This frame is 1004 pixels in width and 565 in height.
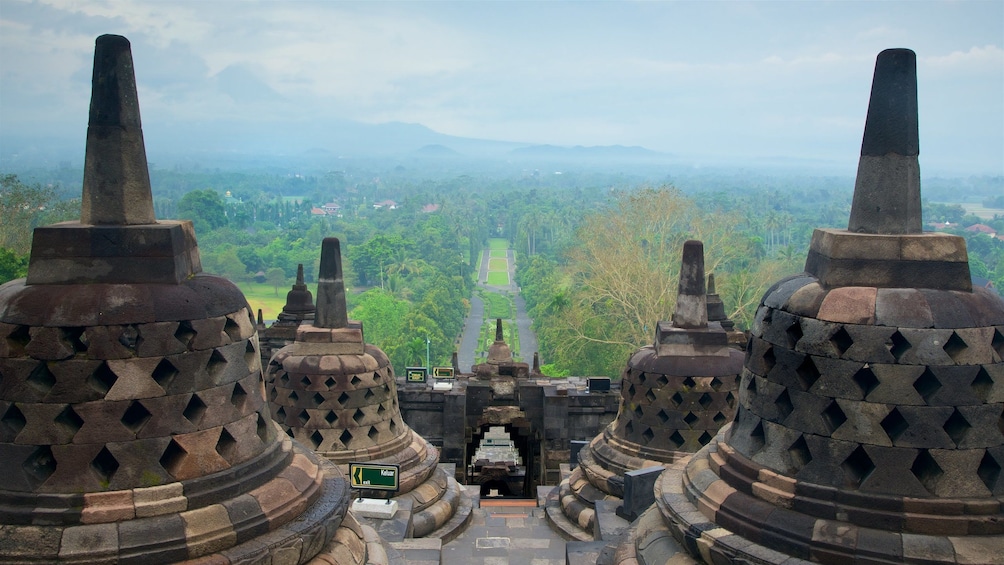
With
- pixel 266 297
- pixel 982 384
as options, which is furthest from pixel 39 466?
pixel 266 297

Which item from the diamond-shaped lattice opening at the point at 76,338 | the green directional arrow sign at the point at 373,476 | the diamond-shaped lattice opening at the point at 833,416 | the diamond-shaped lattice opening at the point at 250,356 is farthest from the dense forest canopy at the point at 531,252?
the diamond-shaped lattice opening at the point at 833,416

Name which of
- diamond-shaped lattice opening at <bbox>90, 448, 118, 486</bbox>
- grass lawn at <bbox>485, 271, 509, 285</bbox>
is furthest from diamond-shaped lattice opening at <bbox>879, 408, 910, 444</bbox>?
grass lawn at <bbox>485, 271, 509, 285</bbox>

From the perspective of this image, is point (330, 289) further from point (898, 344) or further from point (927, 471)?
point (927, 471)

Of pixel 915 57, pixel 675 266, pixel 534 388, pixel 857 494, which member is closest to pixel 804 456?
pixel 857 494

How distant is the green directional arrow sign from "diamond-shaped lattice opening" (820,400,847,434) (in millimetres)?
5750

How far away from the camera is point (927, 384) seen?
16.3 feet

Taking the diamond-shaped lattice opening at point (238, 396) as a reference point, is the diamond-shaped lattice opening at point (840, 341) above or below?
above

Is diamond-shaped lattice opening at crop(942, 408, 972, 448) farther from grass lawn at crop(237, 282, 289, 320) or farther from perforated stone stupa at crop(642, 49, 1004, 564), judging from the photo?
grass lawn at crop(237, 282, 289, 320)

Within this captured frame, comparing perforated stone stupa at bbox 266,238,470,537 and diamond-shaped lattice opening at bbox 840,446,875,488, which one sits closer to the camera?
diamond-shaped lattice opening at bbox 840,446,875,488

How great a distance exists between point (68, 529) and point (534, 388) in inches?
546

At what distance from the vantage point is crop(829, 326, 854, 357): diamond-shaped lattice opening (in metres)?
5.14

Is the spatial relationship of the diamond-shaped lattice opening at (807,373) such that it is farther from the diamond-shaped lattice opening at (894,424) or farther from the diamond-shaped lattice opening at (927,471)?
the diamond-shaped lattice opening at (927,471)

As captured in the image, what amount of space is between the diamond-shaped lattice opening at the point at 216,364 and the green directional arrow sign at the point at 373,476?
15.2ft

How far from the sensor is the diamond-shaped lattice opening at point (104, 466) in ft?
15.7
